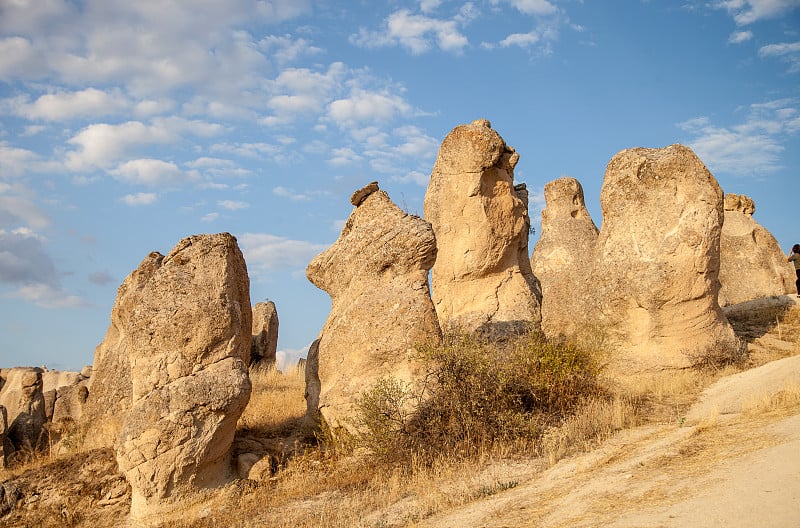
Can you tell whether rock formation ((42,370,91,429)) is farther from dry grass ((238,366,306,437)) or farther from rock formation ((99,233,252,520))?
rock formation ((99,233,252,520))

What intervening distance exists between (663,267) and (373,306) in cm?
504

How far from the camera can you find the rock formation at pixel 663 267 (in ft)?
39.4

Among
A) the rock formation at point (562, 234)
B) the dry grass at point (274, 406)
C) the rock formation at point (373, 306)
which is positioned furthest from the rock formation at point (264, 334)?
the rock formation at point (373, 306)

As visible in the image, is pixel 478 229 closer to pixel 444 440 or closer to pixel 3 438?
pixel 444 440

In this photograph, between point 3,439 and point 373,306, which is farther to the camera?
point 3,439

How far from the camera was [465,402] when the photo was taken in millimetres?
8961

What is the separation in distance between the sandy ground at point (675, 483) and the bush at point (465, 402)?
1.15 m

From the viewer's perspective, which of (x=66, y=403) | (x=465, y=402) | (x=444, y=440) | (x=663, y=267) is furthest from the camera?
(x=66, y=403)

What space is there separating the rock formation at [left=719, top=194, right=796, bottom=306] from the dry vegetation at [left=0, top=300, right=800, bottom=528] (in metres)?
10.0

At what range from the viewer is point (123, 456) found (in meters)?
8.59

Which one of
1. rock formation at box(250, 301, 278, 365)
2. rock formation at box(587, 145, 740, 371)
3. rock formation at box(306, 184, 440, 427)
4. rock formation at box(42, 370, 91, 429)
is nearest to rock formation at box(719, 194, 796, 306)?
rock formation at box(587, 145, 740, 371)

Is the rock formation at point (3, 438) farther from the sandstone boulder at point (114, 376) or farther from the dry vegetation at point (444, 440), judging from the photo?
the sandstone boulder at point (114, 376)

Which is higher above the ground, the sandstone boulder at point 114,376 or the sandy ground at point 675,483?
the sandstone boulder at point 114,376

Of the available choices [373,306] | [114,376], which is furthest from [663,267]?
[114,376]
